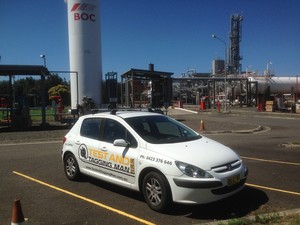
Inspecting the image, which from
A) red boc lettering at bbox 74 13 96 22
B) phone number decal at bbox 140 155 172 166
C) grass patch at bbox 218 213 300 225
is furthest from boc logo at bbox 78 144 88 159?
red boc lettering at bbox 74 13 96 22

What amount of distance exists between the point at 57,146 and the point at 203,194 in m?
10.2

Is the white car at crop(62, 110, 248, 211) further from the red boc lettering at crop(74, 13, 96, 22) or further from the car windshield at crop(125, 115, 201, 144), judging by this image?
the red boc lettering at crop(74, 13, 96, 22)

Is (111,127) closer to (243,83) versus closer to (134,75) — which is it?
(134,75)

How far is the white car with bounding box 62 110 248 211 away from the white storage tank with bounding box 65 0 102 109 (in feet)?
65.1

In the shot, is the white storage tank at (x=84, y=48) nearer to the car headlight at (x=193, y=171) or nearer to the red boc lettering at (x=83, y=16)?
the red boc lettering at (x=83, y=16)

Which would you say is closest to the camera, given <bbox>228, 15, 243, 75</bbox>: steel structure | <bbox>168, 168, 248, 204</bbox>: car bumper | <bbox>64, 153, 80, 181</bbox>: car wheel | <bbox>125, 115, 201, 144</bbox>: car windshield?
<bbox>168, 168, 248, 204</bbox>: car bumper

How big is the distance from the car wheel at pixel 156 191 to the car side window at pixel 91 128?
1881 mm

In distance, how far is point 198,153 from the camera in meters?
6.07

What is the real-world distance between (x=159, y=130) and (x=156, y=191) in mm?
1546

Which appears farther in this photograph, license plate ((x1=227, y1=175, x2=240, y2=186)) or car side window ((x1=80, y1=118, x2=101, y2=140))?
car side window ((x1=80, y1=118, x2=101, y2=140))

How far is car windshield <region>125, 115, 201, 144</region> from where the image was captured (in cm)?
673

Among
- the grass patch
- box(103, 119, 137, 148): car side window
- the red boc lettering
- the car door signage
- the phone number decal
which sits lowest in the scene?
the grass patch

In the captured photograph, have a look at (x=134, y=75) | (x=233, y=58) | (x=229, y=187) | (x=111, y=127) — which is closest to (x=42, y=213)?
(x=111, y=127)

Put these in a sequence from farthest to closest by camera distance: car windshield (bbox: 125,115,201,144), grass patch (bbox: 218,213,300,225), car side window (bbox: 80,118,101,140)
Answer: car side window (bbox: 80,118,101,140)
car windshield (bbox: 125,115,201,144)
grass patch (bbox: 218,213,300,225)
